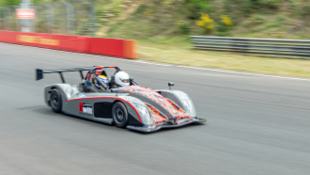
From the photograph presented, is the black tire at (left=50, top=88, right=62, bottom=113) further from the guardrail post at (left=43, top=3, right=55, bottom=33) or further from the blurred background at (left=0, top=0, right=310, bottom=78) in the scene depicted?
the guardrail post at (left=43, top=3, right=55, bottom=33)

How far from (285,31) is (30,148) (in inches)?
700

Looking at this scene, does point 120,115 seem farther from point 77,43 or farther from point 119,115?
point 77,43

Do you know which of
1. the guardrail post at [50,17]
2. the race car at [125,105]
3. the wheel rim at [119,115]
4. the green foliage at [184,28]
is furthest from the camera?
the green foliage at [184,28]

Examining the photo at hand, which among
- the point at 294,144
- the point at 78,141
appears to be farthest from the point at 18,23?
the point at 294,144

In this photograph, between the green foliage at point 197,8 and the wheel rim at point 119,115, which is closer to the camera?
the wheel rim at point 119,115

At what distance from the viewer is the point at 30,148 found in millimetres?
5797

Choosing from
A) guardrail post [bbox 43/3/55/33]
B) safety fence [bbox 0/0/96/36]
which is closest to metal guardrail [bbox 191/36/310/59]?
safety fence [bbox 0/0/96/36]

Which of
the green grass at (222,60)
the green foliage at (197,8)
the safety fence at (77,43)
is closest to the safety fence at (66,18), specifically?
the safety fence at (77,43)

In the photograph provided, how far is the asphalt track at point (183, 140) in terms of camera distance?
498 cm

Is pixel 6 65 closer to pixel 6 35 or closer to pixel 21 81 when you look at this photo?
pixel 21 81

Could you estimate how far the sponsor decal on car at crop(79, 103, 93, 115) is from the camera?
23.9ft

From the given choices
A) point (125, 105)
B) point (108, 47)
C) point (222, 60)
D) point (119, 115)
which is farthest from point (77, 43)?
point (125, 105)

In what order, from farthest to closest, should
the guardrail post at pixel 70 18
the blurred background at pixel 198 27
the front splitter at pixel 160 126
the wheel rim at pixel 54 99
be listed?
the guardrail post at pixel 70 18, the blurred background at pixel 198 27, the wheel rim at pixel 54 99, the front splitter at pixel 160 126

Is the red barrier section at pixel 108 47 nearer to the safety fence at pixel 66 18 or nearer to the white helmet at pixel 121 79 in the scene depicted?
the safety fence at pixel 66 18
